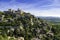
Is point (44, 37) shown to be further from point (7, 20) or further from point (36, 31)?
point (7, 20)

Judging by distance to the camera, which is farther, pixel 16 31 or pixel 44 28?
pixel 44 28

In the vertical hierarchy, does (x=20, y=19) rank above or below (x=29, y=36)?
above

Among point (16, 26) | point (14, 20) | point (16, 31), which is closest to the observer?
point (16, 31)

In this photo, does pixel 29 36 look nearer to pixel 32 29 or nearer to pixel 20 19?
pixel 32 29

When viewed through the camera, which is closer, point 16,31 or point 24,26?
point 16,31

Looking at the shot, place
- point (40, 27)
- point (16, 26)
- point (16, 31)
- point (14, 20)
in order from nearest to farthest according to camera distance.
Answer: point (16, 31)
point (16, 26)
point (14, 20)
point (40, 27)

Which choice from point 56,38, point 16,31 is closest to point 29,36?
point 16,31

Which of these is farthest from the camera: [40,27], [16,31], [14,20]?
[40,27]

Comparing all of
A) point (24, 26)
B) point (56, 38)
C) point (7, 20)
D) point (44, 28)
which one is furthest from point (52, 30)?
point (7, 20)

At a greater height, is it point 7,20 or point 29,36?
point 7,20
